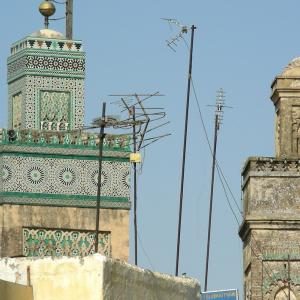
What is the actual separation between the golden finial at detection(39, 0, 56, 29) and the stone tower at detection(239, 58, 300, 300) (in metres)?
9.28

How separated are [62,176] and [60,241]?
128cm

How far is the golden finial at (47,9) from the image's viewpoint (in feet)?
119

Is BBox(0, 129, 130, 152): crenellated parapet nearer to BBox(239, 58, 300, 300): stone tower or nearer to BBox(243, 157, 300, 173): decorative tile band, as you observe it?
BBox(239, 58, 300, 300): stone tower

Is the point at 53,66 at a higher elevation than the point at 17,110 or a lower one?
higher

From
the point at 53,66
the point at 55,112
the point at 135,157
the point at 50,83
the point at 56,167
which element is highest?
the point at 53,66

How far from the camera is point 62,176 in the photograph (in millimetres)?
34656

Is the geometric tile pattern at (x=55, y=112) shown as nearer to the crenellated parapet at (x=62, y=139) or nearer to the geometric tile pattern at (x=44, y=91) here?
the geometric tile pattern at (x=44, y=91)

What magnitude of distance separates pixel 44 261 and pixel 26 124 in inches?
744

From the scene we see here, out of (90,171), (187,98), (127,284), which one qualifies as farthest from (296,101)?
(127,284)

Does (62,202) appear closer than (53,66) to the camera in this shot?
Yes

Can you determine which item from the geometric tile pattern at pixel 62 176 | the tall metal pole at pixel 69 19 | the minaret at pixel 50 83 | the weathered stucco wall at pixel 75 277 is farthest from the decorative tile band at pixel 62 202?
the weathered stucco wall at pixel 75 277

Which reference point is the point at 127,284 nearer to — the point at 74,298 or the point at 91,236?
the point at 74,298

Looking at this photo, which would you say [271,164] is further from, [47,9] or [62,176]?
[62,176]

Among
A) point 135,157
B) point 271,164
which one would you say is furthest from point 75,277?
point 271,164
